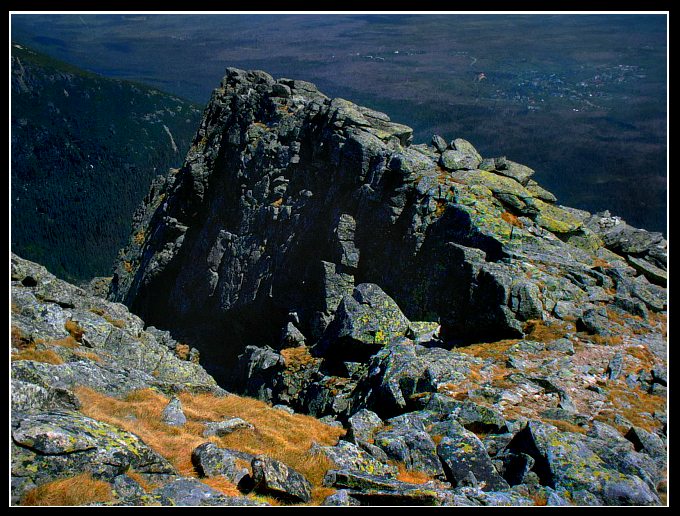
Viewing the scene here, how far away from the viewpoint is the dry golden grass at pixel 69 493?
12.9 m

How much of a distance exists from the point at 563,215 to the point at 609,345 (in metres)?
19.1

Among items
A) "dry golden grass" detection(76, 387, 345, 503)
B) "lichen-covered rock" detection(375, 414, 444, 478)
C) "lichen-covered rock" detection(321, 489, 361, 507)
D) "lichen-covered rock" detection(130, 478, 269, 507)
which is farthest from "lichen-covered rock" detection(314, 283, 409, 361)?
"lichen-covered rock" detection(130, 478, 269, 507)

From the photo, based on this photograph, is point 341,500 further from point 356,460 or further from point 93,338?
point 93,338

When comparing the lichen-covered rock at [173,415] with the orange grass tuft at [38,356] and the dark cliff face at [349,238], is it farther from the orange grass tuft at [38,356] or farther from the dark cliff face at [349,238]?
the dark cliff face at [349,238]

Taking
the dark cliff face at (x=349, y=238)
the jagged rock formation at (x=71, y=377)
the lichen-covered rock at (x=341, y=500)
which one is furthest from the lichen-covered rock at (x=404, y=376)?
the lichen-covered rock at (x=341, y=500)

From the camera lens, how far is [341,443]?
810 inches

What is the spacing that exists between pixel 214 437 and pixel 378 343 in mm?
20412

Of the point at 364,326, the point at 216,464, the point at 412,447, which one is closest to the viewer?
the point at 216,464

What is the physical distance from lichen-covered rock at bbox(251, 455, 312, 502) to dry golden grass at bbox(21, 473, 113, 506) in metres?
4.15

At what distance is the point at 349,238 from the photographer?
56.4 meters

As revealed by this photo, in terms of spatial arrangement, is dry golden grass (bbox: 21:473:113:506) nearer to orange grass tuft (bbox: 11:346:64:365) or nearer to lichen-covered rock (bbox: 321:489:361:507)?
lichen-covered rock (bbox: 321:489:361:507)

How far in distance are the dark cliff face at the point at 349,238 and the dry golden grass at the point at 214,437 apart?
15945 millimetres

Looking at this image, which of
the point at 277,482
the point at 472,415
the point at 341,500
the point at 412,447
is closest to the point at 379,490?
the point at 341,500
